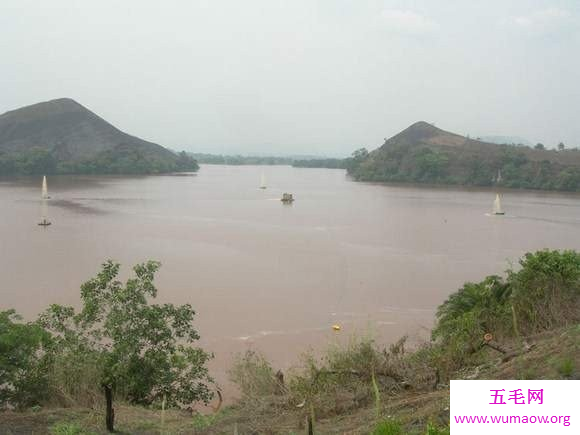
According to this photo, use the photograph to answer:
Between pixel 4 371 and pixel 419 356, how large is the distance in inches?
135

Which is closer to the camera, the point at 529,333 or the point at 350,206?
the point at 529,333

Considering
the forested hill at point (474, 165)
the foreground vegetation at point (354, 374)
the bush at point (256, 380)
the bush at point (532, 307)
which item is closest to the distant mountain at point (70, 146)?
the forested hill at point (474, 165)

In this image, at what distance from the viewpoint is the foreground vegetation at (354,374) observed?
11.6 ft

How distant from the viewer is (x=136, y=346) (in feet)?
16.6

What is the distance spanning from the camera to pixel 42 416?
3.92 m

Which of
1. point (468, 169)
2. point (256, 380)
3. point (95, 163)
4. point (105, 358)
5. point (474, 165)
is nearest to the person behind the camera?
point (256, 380)

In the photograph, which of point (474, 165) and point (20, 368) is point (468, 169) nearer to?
point (474, 165)

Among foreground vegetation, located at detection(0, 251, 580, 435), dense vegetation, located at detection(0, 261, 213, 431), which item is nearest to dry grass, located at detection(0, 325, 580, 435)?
foreground vegetation, located at detection(0, 251, 580, 435)

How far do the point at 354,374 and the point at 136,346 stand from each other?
6.49 feet

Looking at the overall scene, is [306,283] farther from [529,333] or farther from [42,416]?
[42,416]

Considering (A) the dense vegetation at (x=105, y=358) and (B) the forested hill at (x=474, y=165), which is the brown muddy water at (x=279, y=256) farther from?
(B) the forested hill at (x=474, y=165)

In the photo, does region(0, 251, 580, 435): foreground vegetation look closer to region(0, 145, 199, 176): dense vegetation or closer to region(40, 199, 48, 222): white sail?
region(40, 199, 48, 222): white sail

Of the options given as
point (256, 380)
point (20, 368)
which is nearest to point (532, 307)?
point (256, 380)

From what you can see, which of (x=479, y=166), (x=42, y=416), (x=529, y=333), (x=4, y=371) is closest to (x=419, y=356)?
(x=529, y=333)
